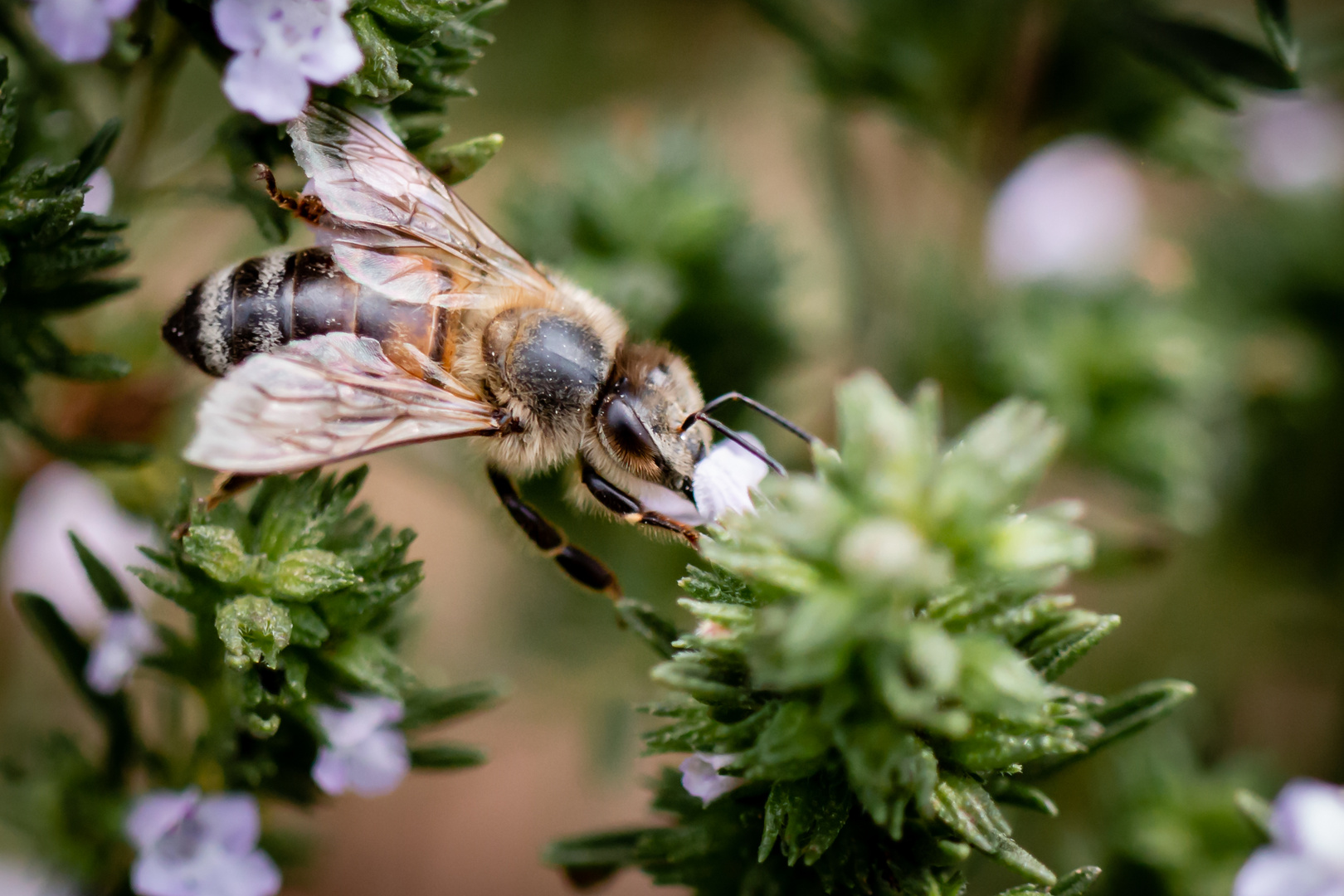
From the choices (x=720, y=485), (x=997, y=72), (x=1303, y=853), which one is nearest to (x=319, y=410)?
(x=720, y=485)

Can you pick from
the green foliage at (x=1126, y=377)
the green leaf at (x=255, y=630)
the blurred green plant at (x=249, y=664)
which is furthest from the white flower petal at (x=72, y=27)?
the green foliage at (x=1126, y=377)

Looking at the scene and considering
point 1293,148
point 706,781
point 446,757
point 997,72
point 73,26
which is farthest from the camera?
point 1293,148

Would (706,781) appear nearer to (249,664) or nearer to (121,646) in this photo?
(249,664)

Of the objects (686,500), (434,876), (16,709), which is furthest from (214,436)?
(434,876)

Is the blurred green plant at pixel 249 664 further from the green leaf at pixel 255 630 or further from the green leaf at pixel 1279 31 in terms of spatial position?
the green leaf at pixel 1279 31

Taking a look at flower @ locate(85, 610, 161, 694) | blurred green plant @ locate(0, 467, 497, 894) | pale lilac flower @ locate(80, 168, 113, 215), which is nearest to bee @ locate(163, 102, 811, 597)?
blurred green plant @ locate(0, 467, 497, 894)

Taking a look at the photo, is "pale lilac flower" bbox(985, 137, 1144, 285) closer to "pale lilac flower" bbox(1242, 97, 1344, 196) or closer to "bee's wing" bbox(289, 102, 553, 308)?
"pale lilac flower" bbox(1242, 97, 1344, 196)

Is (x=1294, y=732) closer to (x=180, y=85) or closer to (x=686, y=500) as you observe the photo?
(x=686, y=500)
